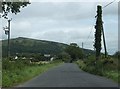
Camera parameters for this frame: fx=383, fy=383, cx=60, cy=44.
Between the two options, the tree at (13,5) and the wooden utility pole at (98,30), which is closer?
the tree at (13,5)

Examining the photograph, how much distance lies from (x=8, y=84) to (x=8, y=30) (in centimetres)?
4074

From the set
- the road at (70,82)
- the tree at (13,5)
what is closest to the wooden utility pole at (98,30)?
the road at (70,82)

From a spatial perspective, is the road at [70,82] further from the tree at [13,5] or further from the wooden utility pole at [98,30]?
the wooden utility pole at [98,30]

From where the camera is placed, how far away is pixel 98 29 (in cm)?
6694

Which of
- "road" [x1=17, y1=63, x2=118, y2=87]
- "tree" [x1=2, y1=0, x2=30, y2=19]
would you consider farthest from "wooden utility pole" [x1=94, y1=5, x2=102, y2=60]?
"tree" [x1=2, y1=0, x2=30, y2=19]

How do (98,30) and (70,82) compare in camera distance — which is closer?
(70,82)

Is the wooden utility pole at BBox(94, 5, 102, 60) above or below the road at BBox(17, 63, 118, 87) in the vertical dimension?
above

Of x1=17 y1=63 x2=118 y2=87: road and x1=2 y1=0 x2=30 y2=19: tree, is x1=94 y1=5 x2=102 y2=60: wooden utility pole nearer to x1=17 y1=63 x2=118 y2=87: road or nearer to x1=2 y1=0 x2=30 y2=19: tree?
x1=17 y1=63 x2=118 y2=87: road

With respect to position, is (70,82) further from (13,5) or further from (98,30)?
(98,30)

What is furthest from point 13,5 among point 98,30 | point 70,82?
point 98,30

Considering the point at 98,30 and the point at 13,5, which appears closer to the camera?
the point at 13,5

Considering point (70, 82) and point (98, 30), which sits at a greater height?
point (98, 30)

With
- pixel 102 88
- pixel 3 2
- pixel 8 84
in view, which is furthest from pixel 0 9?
pixel 102 88

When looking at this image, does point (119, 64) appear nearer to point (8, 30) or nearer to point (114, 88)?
point (114, 88)
